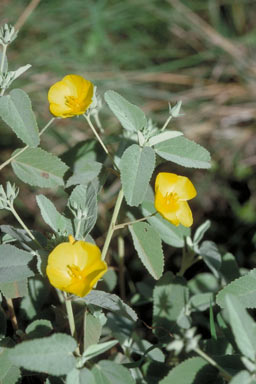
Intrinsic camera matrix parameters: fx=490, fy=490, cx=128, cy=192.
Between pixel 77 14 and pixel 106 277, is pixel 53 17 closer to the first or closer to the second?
pixel 77 14

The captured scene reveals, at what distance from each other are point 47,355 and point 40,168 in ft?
1.71

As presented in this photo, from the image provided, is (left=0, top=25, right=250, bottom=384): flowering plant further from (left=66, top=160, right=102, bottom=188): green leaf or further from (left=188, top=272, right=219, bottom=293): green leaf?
(left=188, top=272, right=219, bottom=293): green leaf

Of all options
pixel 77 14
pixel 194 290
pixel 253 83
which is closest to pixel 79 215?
pixel 194 290

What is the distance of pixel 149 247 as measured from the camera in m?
1.19

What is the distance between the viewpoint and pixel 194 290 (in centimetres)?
154

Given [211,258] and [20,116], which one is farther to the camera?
[211,258]

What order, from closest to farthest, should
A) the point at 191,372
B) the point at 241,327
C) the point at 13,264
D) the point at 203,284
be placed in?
the point at 241,327
the point at 191,372
the point at 13,264
the point at 203,284

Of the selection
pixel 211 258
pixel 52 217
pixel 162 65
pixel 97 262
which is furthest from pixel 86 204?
pixel 162 65

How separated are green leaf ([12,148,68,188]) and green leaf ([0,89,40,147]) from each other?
4.0 inches

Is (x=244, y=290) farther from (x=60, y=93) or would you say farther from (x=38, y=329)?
(x=60, y=93)

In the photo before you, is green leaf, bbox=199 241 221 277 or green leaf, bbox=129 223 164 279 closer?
green leaf, bbox=129 223 164 279

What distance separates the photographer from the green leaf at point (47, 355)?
898 millimetres

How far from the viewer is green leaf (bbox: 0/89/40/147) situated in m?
1.18

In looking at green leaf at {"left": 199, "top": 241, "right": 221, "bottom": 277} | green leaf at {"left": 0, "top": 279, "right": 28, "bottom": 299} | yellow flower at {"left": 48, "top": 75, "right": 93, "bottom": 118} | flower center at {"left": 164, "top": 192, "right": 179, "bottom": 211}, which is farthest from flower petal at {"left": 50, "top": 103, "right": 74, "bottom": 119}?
green leaf at {"left": 199, "top": 241, "right": 221, "bottom": 277}
